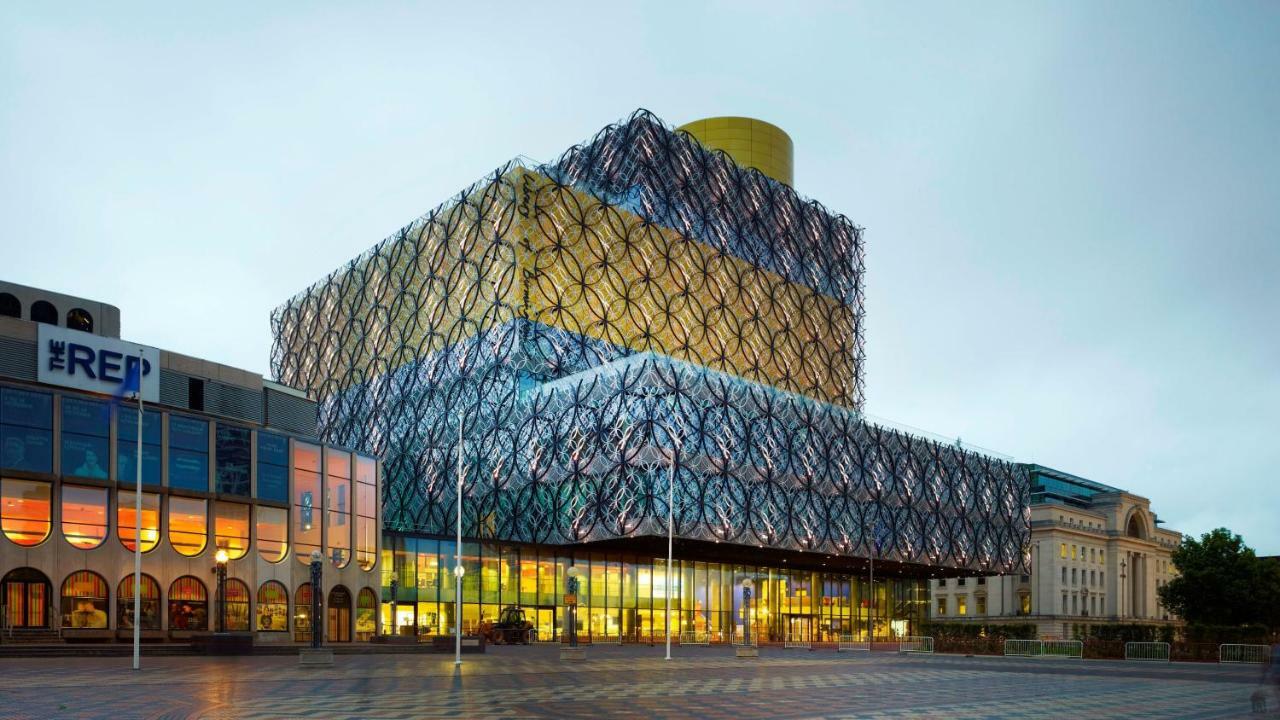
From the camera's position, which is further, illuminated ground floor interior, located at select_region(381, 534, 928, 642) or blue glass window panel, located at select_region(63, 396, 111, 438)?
illuminated ground floor interior, located at select_region(381, 534, 928, 642)

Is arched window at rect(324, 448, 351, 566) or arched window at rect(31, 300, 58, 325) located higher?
arched window at rect(31, 300, 58, 325)

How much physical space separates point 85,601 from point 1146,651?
60.4 meters

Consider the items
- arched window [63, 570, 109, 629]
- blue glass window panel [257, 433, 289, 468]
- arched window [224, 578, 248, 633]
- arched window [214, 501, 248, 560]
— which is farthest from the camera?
blue glass window panel [257, 433, 289, 468]

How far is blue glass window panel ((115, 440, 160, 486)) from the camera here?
190 feet

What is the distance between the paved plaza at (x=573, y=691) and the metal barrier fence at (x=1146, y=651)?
64.8 ft

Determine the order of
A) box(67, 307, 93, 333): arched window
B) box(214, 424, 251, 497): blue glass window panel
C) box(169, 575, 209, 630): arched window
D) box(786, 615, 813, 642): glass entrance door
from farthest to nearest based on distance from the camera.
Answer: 1. box(786, 615, 813, 642): glass entrance door
2. box(67, 307, 93, 333): arched window
3. box(214, 424, 251, 497): blue glass window panel
4. box(169, 575, 209, 630): arched window

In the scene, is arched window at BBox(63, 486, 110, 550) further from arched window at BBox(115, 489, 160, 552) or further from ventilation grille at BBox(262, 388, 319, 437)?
ventilation grille at BBox(262, 388, 319, 437)

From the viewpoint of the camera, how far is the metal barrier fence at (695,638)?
87125 millimetres

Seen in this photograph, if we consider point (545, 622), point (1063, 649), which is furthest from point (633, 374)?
point (1063, 649)

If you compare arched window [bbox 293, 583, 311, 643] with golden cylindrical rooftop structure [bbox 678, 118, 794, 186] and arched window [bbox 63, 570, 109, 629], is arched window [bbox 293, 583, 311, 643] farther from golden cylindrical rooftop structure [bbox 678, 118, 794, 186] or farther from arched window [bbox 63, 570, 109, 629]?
golden cylindrical rooftop structure [bbox 678, 118, 794, 186]

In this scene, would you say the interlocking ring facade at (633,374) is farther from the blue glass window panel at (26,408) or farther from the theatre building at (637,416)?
the blue glass window panel at (26,408)

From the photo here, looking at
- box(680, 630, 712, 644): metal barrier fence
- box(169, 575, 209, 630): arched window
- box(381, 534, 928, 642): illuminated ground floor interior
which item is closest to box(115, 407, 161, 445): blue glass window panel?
box(169, 575, 209, 630): arched window

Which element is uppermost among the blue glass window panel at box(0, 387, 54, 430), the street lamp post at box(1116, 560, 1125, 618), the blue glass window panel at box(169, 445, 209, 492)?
the blue glass window panel at box(0, 387, 54, 430)

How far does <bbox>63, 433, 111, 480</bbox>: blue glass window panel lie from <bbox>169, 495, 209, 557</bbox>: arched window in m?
4.39
